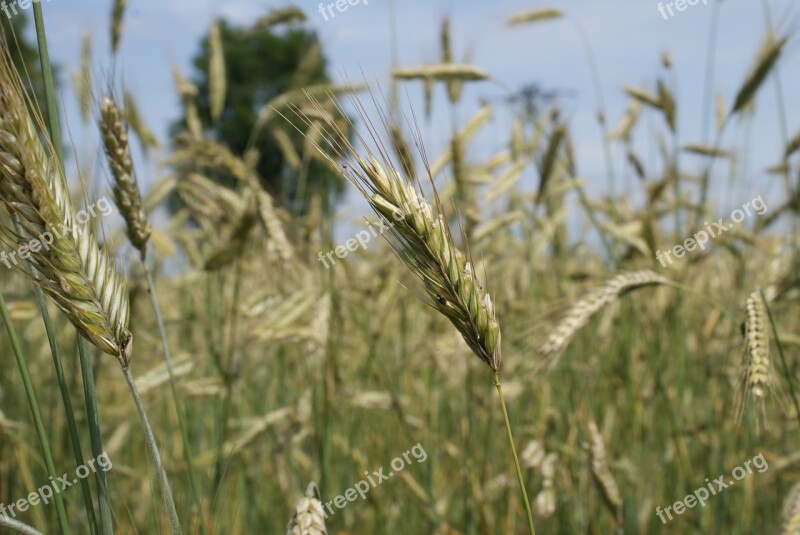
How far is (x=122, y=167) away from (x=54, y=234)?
0.52 m

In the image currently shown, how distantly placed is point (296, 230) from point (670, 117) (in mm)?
1433

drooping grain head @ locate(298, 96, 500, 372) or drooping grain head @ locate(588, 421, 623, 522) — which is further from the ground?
drooping grain head @ locate(298, 96, 500, 372)

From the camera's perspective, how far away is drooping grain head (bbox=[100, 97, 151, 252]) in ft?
4.51

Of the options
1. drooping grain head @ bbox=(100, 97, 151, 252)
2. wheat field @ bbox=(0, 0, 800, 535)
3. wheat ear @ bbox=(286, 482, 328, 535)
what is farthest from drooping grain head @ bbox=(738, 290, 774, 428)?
drooping grain head @ bbox=(100, 97, 151, 252)

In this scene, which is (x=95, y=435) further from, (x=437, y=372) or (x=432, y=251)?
(x=437, y=372)

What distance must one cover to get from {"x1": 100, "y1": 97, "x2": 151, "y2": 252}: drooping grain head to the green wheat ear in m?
0.43

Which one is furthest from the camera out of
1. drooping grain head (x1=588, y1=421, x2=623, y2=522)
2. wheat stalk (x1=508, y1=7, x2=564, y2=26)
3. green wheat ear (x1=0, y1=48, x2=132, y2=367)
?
wheat stalk (x1=508, y1=7, x2=564, y2=26)

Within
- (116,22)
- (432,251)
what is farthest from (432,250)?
(116,22)

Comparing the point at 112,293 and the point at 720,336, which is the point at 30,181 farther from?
the point at 720,336

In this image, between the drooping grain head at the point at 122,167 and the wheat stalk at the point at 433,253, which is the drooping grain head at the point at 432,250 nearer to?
the wheat stalk at the point at 433,253

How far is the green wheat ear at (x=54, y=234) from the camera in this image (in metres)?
0.89

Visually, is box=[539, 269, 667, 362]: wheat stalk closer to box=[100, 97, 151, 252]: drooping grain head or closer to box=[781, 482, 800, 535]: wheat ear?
box=[781, 482, 800, 535]: wheat ear

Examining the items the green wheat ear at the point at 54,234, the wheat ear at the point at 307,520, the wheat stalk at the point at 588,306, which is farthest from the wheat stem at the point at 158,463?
the wheat stalk at the point at 588,306

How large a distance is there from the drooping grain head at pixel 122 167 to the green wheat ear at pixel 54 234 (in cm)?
43
